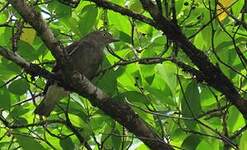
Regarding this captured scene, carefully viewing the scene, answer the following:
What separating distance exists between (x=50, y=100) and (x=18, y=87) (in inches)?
21.8

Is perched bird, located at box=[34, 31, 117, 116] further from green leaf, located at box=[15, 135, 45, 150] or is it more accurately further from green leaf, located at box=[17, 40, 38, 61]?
green leaf, located at box=[15, 135, 45, 150]

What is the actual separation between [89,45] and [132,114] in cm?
170

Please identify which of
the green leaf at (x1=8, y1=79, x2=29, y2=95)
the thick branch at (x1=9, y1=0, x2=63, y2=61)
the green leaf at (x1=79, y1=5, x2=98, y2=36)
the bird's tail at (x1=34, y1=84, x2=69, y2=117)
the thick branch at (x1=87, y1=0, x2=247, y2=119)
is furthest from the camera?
the bird's tail at (x1=34, y1=84, x2=69, y2=117)

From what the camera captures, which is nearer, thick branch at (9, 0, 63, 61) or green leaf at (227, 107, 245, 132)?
thick branch at (9, 0, 63, 61)

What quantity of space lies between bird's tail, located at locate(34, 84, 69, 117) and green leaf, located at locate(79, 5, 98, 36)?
0.45 meters

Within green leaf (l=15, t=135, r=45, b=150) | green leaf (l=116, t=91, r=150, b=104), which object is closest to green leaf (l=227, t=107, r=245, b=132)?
green leaf (l=116, t=91, r=150, b=104)

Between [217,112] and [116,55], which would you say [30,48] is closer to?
[116,55]

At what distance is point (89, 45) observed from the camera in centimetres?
479

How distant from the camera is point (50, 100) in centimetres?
381

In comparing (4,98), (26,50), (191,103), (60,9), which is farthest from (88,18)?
(191,103)

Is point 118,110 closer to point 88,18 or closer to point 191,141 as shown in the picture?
point 191,141

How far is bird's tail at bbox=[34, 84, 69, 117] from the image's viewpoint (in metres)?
3.51

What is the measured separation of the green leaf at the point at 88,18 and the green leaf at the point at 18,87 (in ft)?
1.55

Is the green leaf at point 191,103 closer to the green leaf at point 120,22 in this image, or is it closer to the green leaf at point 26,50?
the green leaf at point 120,22
